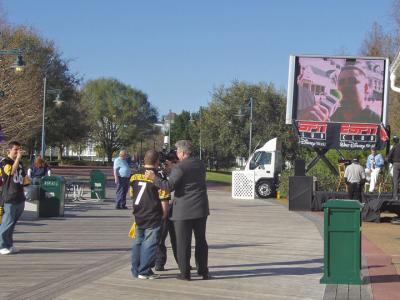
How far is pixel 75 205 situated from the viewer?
68.0ft

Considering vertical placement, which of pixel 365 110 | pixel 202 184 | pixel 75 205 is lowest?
pixel 75 205

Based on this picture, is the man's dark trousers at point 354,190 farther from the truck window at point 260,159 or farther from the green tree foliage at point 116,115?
the green tree foliage at point 116,115

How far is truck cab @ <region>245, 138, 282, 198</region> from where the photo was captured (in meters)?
29.1

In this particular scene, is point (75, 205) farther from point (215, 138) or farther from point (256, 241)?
point (215, 138)

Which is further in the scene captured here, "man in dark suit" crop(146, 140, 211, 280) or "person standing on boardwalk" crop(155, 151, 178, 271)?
"person standing on boardwalk" crop(155, 151, 178, 271)

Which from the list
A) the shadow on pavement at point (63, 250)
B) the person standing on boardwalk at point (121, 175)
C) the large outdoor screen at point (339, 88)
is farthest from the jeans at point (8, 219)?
the large outdoor screen at point (339, 88)

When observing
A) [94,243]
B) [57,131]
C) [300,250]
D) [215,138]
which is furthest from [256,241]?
[215,138]

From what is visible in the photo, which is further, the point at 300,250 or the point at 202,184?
the point at 300,250

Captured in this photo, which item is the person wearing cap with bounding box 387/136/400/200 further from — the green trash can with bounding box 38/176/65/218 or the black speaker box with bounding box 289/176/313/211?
the green trash can with bounding box 38/176/65/218

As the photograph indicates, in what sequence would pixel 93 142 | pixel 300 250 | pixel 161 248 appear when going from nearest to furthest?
pixel 161 248 < pixel 300 250 < pixel 93 142

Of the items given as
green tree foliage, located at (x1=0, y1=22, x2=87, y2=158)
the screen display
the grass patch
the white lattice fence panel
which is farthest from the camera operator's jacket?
the grass patch

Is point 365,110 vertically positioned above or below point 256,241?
above

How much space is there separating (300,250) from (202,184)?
151 inches

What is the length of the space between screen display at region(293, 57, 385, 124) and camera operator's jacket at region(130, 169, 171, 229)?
15.8 meters
